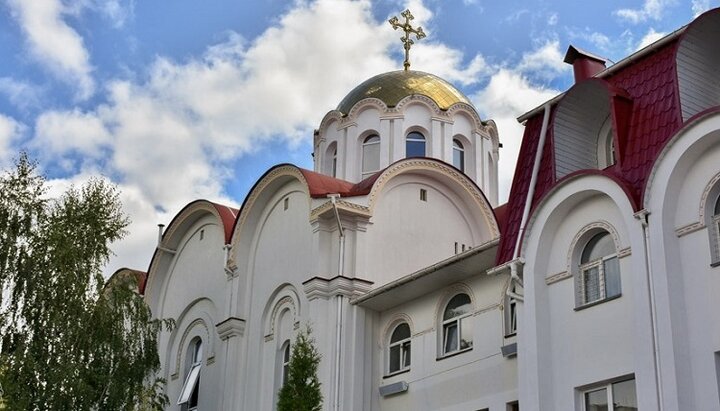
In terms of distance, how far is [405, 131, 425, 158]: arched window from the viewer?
3047 cm

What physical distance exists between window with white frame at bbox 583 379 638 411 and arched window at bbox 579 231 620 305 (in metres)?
1.36

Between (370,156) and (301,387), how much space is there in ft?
43.3

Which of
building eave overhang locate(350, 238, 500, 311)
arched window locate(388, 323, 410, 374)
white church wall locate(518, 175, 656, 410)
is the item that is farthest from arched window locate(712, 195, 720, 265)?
arched window locate(388, 323, 410, 374)

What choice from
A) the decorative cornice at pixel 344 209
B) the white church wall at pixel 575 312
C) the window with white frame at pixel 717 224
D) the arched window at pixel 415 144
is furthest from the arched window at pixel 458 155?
the window with white frame at pixel 717 224

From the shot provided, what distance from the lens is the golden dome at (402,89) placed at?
3116 cm

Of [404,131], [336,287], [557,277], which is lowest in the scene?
[557,277]

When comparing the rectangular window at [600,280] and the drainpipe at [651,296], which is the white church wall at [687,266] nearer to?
the drainpipe at [651,296]

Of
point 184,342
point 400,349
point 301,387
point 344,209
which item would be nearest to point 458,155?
point 344,209

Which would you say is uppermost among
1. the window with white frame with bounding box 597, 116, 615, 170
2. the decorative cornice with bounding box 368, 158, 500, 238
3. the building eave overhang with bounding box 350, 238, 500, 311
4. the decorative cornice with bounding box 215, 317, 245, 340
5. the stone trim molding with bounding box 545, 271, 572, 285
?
the decorative cornice with bounding box 368, 158, 500, 238

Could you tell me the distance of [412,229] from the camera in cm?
2541

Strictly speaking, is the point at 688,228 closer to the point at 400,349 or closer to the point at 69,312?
the point at 400,349

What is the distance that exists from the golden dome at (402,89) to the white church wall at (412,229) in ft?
17.6

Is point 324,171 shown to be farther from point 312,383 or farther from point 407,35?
point 312,383

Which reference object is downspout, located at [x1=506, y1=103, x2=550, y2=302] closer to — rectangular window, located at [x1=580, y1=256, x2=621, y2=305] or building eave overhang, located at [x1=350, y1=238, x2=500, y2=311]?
rectangular window, located at [x1=580, y1=256, x2=621, y2=305]
